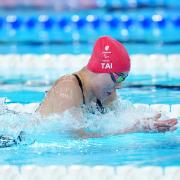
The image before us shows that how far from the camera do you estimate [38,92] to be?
6.13 metres

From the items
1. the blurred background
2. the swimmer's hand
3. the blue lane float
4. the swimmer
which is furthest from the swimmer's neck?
the blue lane float

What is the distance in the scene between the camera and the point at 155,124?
4.15 meters

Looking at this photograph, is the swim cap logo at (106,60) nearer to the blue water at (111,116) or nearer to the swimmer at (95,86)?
the swimmer at (95,86)

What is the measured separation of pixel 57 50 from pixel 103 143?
156 inches

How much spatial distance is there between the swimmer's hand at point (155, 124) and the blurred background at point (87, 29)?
3.70 m

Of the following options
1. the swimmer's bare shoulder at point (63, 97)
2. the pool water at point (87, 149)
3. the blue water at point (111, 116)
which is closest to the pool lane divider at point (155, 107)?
the blue water at point (111, 116)

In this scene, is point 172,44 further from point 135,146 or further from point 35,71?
point 135,146

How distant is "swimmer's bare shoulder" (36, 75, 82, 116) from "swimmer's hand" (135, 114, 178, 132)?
38cm

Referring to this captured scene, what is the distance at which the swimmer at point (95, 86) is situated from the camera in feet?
13.8

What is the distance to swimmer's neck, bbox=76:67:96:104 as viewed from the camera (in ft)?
14.0

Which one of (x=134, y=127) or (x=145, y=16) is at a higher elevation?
(x=145, y=16)

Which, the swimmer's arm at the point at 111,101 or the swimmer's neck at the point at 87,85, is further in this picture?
the swimmer's arm at the point at 111,101

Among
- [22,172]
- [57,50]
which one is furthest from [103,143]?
[57,50]

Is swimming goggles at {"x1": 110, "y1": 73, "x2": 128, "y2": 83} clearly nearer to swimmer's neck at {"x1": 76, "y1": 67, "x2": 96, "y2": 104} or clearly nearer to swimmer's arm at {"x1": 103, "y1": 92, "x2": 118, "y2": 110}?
swimmer's neck at {"x1": 76, "y1": 67, "x2": 96, "y2": 104}
